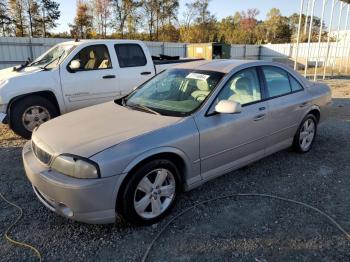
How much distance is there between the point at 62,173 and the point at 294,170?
318cm

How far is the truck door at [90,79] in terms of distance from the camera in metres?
6.27

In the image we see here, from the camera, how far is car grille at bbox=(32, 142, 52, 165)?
9.93ft

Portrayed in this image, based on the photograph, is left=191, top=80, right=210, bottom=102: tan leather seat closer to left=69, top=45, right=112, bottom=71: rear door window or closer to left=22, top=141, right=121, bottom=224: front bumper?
left=22, top=141, right=121, bottom=224: front bumper

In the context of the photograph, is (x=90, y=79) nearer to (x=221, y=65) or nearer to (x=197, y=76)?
(x=197, y=76)

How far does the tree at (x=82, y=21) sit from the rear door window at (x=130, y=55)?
29.9 meters

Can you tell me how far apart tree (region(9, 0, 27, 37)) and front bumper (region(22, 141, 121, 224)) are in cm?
3207

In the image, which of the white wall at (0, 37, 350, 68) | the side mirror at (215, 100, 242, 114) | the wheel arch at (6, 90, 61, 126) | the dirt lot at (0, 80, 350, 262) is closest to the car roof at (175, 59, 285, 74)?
the side mirror at (215, 100, 242, 114)

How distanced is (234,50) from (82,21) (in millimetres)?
17668

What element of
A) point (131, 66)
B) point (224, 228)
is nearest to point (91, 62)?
point (131, 66)

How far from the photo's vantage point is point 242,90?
403cm

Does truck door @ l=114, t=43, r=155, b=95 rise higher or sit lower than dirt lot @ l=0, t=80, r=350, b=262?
higher

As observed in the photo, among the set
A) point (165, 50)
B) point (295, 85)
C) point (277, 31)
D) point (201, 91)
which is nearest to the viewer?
point (201, 91)

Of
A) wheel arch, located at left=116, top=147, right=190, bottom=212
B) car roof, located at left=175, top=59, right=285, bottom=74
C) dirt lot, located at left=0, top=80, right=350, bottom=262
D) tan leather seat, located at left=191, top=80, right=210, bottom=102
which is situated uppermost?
car roof, located at left=175, top=59, right=285, bottom=74

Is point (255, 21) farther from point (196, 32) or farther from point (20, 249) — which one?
point (20, 249)
